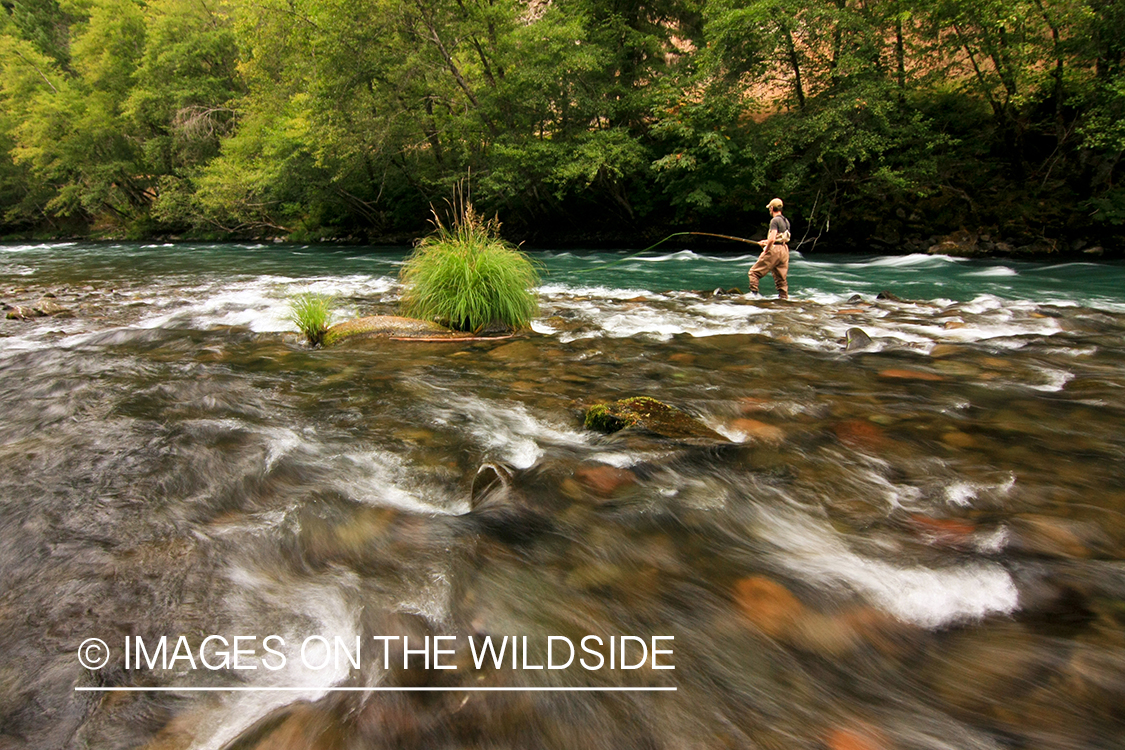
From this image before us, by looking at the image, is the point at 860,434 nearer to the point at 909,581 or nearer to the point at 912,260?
the point at 909,581

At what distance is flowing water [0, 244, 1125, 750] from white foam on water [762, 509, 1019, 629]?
11 millimetres

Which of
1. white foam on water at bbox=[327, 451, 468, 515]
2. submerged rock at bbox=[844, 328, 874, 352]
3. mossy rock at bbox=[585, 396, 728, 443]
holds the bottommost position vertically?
white foam on water at bbox=[327, 451, 468, 515]

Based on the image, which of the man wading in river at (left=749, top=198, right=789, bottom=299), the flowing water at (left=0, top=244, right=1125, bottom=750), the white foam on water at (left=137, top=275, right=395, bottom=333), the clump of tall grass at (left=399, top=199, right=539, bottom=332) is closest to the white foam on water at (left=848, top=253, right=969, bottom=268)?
the man wading in river at (left=749, top=198, right=789, bottom=299)

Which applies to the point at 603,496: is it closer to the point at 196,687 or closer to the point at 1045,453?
the point at 196,687

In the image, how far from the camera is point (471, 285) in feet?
23.6

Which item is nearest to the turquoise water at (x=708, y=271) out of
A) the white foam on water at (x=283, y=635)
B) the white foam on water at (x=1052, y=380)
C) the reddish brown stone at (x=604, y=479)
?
the white foam on water at (x=1052, y=380)

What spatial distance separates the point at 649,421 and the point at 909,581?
1912 millimetres

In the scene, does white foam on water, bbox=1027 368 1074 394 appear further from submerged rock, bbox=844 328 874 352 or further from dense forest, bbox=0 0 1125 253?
dense forest, bbox=0 0 1125 253

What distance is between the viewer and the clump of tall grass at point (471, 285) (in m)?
7.24

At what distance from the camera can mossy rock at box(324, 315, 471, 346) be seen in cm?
698

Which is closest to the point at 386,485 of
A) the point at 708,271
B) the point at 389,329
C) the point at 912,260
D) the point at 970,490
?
the point at 970,490

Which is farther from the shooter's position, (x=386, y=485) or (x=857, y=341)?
(x=857, y=341)

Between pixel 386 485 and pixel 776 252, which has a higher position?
pixel 776 252

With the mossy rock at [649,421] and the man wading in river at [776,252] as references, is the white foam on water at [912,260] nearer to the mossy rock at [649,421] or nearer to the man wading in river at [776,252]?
the man wading in river at [776,252]
